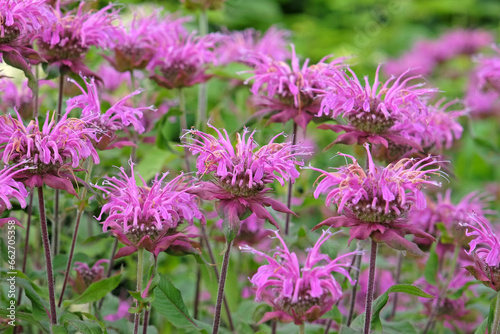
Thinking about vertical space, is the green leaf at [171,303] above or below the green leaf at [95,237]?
below

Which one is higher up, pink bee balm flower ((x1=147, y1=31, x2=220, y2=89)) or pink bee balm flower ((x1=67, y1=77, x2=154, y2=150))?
pink bee balm flower ((x1=147, y1=31, x2=220, y2=89))

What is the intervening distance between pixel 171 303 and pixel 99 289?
0.16 metres

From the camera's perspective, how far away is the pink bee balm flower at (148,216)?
1.16 m

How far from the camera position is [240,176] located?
1.17 m

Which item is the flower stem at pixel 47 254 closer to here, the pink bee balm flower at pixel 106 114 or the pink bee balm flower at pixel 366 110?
the pink bee balm flower at pixel 106 114

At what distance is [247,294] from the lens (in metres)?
2.02

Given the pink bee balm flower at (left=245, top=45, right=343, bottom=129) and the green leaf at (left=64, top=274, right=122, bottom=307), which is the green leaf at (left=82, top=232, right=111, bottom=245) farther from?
the pink bee balm flower at (left=245, top=45, right=343, bottom=129)

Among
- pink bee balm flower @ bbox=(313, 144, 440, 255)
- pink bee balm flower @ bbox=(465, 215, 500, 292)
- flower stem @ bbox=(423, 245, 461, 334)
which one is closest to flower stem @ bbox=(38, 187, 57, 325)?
pink bee balm flower @ bbox=(313, 144, 440, 255)

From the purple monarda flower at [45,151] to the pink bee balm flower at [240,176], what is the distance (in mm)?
230

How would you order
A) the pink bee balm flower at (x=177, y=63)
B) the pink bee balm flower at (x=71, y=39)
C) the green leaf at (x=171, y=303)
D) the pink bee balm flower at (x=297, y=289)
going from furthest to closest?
1. the pink bee balm flower at (x=177, y=63)
2. the pink bee balm flower at (x=71, y=39)
3. the green leaf at (x=171, y=303)
4. the pink bee balm flower at (x=297, y=289)

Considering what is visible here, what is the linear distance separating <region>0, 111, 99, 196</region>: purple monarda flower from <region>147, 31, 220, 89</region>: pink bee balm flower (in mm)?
479

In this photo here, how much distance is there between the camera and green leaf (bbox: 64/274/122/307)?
1.19 m

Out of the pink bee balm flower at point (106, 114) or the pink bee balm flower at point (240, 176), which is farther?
the pink bee balm flower at point (106, 114)

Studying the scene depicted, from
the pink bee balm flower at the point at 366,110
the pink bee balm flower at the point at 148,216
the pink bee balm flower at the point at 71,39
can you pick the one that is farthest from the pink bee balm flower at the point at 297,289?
the pink bee balm flower at the point at 71,39
